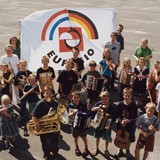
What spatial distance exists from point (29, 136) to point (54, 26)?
3.60m

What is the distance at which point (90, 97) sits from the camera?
9547mm

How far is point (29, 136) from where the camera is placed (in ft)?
28.7

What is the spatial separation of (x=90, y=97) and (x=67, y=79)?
0.95 meters

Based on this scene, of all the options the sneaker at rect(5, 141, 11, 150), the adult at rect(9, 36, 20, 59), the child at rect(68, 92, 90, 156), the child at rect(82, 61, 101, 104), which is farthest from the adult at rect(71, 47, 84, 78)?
the sneaker at rect(5, 141, 11, 150)

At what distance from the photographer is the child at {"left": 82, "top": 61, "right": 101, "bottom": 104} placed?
30.2 ft

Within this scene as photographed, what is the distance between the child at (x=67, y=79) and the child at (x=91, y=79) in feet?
1.17

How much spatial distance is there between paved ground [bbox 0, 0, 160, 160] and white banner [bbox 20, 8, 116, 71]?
6.59 ft

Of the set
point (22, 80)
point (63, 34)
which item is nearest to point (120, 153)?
point (22, 80)

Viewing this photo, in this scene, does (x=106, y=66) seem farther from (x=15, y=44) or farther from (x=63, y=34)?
(x=15, y=44)

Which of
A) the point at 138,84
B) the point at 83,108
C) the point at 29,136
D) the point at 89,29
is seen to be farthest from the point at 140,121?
the point at 89,29

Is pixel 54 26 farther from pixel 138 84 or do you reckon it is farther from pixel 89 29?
pixel 138 84

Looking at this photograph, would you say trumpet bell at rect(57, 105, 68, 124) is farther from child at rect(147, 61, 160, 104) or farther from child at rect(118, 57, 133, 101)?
child at rect(147, 61, 160, 104)

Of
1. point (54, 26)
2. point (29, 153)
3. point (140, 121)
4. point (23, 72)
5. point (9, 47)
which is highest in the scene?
point (54, 26)

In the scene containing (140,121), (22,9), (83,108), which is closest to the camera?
(140,121)
